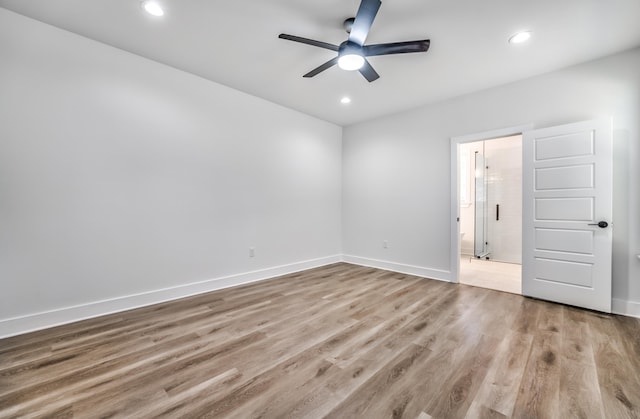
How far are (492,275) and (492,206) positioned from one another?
6.80 ft

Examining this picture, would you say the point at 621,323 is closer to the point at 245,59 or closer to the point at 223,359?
the point at 223,359

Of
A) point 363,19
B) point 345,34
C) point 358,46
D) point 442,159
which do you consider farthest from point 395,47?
point 442,159

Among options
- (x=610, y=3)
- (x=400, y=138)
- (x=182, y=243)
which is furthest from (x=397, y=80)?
(x=182, y=243)

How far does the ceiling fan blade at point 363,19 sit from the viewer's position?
5.76ft

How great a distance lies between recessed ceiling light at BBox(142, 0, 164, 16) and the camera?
2100mm

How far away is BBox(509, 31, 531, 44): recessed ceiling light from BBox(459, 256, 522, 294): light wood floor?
288 cm

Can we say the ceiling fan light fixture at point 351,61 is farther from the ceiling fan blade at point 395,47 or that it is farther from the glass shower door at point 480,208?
the glass shower door at point 480,208

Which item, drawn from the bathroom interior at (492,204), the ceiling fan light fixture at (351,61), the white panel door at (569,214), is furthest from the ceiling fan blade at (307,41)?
the bathroom interior at (492,204)

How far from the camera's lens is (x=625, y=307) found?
269cm

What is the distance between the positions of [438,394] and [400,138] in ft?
12.3

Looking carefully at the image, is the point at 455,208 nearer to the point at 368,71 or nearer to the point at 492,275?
the point at 492,275

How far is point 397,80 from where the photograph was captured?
10.8 feet

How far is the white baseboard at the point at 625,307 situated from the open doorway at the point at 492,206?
73.3 inches

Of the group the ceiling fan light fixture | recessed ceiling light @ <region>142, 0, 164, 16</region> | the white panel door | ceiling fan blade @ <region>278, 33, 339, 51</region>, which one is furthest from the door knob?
recessed ceiling light @ <region>142, 0, 164, 16</region>
